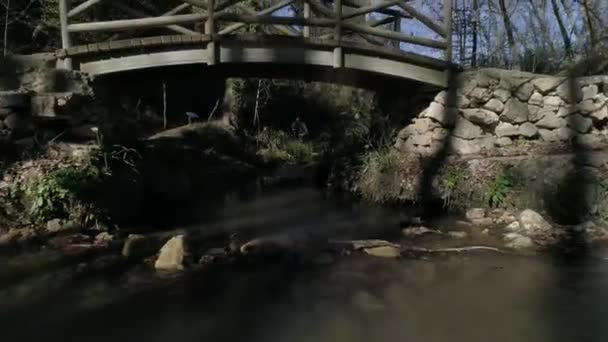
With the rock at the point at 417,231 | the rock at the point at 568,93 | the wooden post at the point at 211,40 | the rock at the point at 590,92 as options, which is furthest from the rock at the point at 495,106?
the wooden post at the point at 211,40

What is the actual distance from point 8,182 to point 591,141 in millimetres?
7859

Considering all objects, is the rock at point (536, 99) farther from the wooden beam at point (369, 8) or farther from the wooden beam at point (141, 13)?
the wooden beam at point (141, 13)

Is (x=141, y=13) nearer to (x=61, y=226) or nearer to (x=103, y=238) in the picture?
(x=61, y=226)

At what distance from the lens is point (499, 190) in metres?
7.63

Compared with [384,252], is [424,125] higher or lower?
higher

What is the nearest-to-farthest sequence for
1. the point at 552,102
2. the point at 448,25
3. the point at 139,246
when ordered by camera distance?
the point at 139,246 < the point at 552,102 < the point at 448,25

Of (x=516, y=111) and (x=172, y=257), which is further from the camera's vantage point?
(x=516, y=111)

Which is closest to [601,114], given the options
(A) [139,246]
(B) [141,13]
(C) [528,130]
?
(C) [528,130]

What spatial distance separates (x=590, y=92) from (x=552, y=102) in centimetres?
53

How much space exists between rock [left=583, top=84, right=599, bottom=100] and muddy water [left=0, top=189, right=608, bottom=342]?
360cm

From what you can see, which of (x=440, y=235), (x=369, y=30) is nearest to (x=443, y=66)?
(x=369, y=30)

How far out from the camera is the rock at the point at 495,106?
866 cm

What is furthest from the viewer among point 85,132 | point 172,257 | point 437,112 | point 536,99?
point 437,112

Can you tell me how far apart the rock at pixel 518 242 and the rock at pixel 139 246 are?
156 inches
